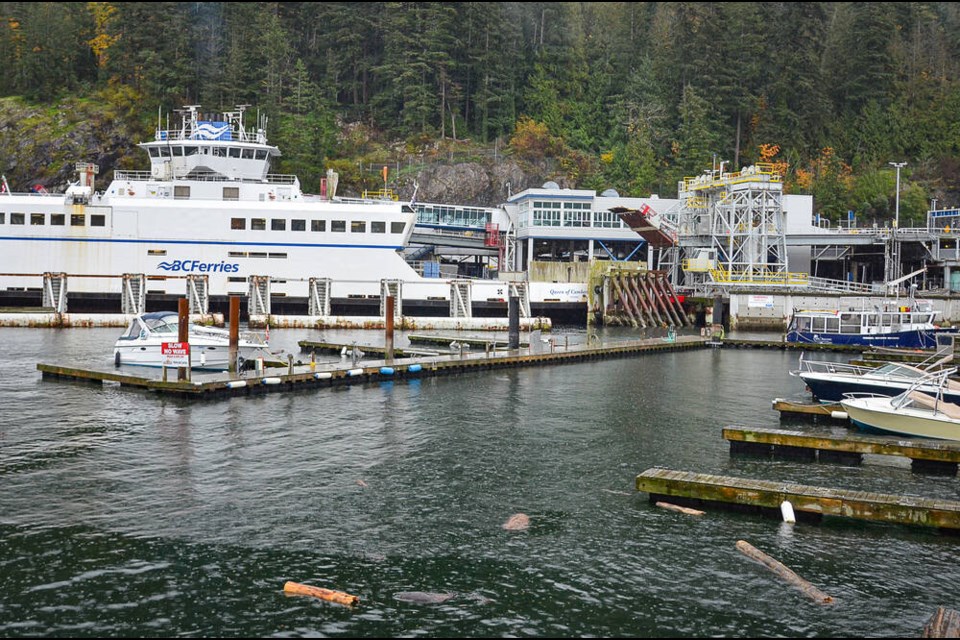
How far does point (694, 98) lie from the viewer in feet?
301

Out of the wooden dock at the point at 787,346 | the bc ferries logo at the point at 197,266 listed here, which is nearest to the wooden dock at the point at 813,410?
the wooden dock at the point at 787,346

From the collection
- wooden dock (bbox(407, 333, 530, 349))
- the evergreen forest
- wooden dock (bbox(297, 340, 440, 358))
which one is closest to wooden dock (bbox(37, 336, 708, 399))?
wooden dock (bbox(297, 340, 440, 358))

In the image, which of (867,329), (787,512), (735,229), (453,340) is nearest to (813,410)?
(787,512)

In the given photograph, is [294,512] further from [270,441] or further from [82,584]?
[270,441]

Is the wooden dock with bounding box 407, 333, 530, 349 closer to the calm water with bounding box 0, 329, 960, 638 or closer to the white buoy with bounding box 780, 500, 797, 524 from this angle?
the calm water with bounding box 0, 329, 960, 638

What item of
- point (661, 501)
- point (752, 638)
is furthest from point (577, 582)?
point (661, 501)

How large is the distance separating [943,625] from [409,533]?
8.37 metres

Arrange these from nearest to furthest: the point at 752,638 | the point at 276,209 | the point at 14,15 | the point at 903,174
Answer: the point at 752,638 → the point at 276,209 → the point at 903,174 → the point at 14,15

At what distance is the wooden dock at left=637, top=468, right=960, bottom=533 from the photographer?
1534 centimetres

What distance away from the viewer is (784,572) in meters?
13.4

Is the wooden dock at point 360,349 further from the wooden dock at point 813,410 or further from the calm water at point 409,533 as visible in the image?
the wooden dock at point 813,410

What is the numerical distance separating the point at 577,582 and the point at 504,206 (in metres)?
66.8

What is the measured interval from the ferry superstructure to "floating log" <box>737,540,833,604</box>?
149 feet

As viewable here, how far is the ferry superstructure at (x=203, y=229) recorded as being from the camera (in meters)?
54.9
